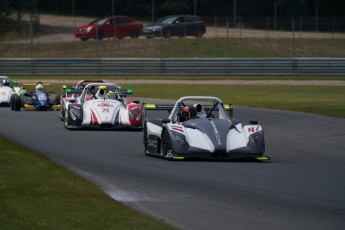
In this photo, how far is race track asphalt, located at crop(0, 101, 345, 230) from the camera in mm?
10984

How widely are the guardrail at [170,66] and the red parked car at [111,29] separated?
1128 centimetres

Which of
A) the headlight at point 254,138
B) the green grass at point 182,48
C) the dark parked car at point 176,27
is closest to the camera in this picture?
the headlight at point 254,138

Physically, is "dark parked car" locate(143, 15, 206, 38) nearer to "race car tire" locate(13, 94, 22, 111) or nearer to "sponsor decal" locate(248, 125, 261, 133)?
"race car tire" locate(13, 94, 22, 111)

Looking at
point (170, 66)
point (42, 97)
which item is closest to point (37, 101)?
point (42, 97)

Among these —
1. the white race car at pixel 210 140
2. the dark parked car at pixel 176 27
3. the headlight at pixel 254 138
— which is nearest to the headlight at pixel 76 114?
the white race car at pixel 210 140

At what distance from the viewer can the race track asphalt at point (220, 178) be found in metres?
11.0

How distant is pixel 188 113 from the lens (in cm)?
1752

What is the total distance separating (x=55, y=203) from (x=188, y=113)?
21.3 ft

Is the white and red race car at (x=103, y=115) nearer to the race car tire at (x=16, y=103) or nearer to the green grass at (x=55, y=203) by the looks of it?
the race car tire at (x=16, y=103)

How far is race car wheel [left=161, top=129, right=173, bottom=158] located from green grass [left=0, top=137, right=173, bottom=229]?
2.20m

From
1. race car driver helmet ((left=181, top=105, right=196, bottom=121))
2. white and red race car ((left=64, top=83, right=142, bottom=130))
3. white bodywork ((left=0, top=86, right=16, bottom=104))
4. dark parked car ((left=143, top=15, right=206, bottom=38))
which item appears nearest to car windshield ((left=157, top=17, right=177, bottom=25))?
dark parked car ((left=143, top=15, right=206, bottom=38))

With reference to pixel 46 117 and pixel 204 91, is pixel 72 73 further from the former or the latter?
pixel 46 117

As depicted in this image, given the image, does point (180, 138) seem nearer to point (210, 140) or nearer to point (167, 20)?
point (210, 140)

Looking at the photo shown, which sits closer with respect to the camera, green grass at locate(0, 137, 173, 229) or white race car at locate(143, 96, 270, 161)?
green grass at locate(0, 137, 173, 229)
